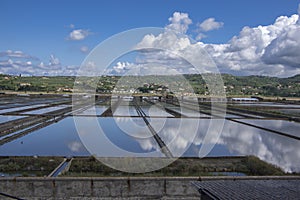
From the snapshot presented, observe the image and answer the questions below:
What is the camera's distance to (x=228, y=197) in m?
3.07

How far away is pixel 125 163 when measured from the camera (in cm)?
734

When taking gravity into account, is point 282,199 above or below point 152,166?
above

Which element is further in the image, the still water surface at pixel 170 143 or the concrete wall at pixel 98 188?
the still water surface at pixel 170 143

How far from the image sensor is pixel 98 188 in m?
5.44

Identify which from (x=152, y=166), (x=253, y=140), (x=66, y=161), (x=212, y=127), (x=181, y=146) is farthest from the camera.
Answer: (x=212, y=127)

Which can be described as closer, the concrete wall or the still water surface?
the concrete wall

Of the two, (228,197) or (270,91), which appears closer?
(228,197)

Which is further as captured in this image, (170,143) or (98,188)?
(170,143)

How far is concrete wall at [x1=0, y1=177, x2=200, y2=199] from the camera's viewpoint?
535 centimetres

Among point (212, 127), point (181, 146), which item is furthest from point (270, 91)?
point (181, 146)

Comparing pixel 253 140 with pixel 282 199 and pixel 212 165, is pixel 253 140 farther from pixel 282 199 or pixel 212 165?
pixel 282 199

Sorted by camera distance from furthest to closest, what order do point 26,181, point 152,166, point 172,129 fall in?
point 172,129 < point 152,166 < point 26,181

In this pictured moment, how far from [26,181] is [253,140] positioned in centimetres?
908

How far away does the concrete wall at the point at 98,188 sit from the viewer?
17.6 ft
